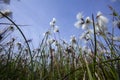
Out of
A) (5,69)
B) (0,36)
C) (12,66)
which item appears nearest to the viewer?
(0,36)

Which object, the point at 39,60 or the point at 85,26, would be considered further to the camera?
the point at 85,26

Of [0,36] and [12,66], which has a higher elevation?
[0,36]

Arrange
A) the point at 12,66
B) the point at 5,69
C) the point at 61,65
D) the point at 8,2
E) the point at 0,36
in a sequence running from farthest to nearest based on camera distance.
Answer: the point at 61,65
the point at 12,66
the point at 5,69
the point at 0,36
the point at 8,2

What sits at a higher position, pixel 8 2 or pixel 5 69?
pixel 8 2

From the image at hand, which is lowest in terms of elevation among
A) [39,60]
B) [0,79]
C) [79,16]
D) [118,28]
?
[0,79]

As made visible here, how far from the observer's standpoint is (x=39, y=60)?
2709 mm

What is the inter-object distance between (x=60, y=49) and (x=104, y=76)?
1.13 meters

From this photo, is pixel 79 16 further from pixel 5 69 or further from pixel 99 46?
pixel 5 69

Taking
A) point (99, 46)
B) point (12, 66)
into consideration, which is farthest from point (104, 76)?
point (12, 66)

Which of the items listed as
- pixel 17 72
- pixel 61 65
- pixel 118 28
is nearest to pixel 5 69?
pixel 17 72

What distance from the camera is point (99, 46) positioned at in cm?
256

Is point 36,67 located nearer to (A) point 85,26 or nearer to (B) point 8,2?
(A) point 85,26

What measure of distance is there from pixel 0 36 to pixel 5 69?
472 mm

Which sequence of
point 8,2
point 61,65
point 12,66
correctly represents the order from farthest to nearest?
point 61,65 < point 12,66 < point 8,2
